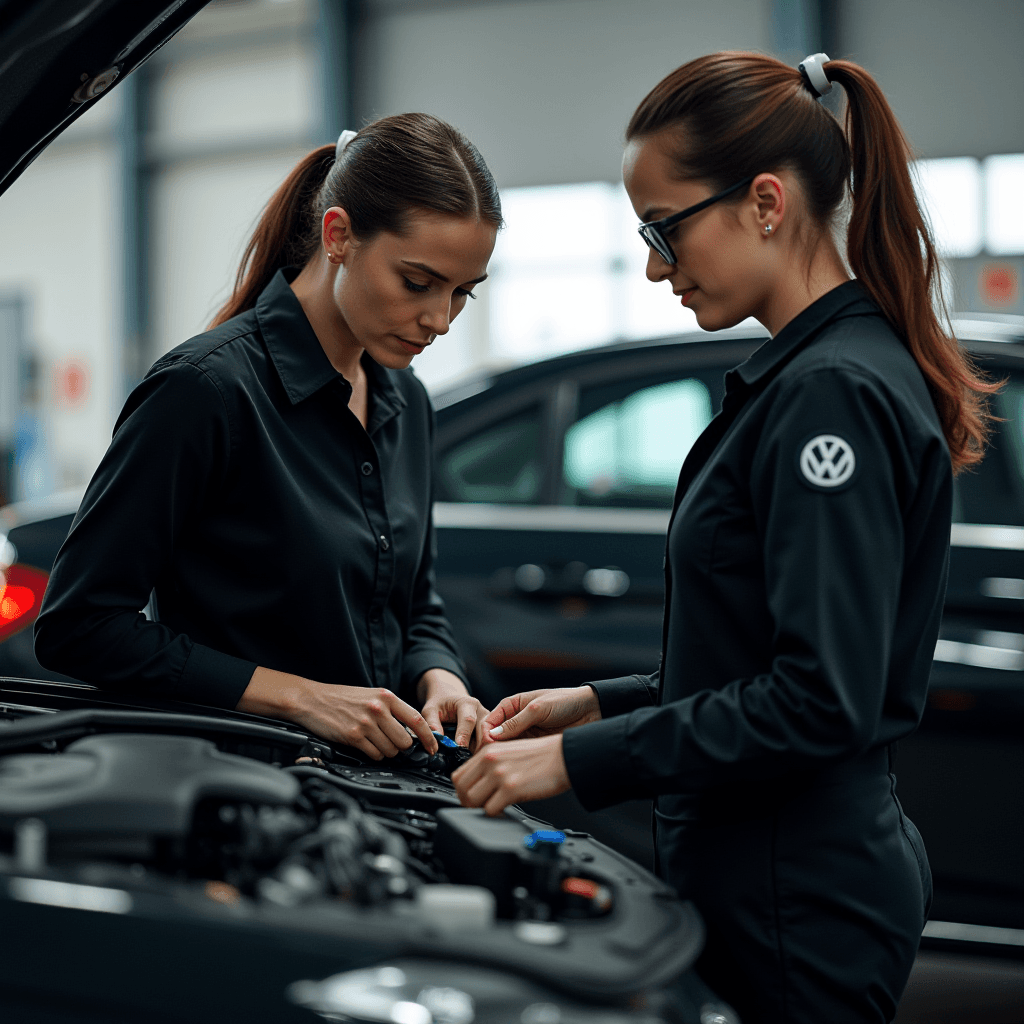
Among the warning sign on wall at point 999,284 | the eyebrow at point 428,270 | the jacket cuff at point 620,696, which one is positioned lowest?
the jacket cuff at point 620,696

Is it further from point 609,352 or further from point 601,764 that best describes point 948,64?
point 601,764

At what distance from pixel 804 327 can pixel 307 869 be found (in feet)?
2.41

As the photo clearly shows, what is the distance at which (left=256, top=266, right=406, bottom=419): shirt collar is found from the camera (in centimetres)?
160

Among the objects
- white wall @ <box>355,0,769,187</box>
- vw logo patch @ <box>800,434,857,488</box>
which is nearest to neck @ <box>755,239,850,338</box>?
vw logo patch @ <box>800,434,857,488</box>

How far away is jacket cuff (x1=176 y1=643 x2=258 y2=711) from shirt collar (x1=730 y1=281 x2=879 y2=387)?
2.44 ft

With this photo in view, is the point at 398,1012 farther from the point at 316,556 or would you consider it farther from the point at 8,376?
the point at 8,376

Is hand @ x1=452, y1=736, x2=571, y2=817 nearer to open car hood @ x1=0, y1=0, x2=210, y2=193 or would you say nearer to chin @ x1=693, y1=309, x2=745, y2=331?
chin @ x1=693, y1=309, x2=745, y2=331

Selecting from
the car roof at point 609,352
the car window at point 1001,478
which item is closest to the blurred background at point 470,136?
the car roof at point 609,352

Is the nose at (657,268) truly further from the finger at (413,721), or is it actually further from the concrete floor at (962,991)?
the concrete floor at (962,991)

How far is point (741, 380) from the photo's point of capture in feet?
4.04

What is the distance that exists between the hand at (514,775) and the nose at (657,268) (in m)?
0.53

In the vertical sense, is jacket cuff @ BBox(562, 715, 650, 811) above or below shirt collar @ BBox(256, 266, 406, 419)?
below

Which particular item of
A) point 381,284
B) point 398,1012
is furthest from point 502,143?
point 398,1012

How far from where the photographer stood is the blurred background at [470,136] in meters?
7.22
